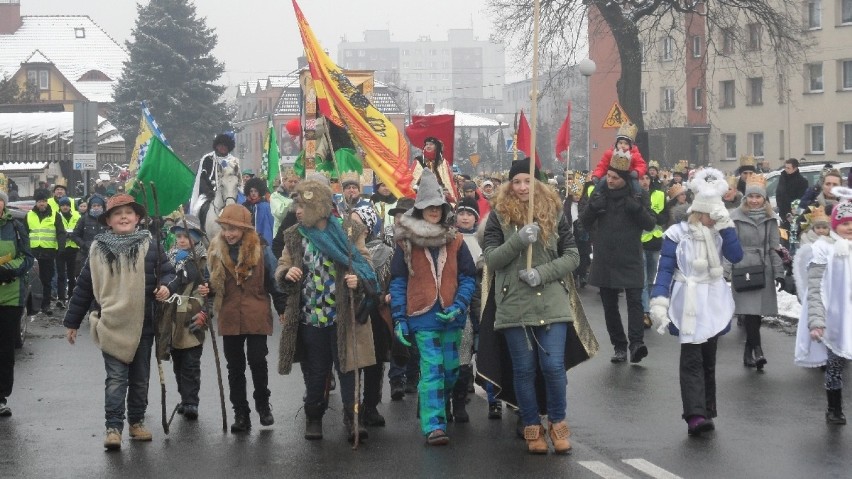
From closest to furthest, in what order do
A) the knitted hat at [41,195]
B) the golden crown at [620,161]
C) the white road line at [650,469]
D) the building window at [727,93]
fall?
1. the white road line at [650,469]
2. the golden crown at [620,161]
3. the knitted hat at [41,195]
4. the building window at [727,93]

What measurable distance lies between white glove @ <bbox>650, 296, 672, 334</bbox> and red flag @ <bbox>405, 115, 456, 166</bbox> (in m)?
5.29

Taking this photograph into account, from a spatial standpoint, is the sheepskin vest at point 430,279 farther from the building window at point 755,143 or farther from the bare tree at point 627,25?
the building window at point 755,143

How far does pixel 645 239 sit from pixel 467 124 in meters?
110

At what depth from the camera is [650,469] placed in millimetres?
7836

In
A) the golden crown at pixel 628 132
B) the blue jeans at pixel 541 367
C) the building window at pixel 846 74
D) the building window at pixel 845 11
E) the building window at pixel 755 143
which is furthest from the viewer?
the building window at pixel 755 143

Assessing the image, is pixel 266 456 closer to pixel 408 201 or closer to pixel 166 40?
pixel 408 201

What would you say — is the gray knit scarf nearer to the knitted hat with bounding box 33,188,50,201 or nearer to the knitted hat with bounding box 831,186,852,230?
the knitted hat with bounding box 831,186,852,230

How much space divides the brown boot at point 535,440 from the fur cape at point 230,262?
225 cm

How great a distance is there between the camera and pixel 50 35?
109812 millimetres

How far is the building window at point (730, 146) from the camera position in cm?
6981

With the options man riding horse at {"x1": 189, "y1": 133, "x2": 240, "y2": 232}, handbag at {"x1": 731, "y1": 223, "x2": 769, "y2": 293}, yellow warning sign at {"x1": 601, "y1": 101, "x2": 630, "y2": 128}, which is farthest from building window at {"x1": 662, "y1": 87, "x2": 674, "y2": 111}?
handbag at {"x1": 731, "y1": 223, "x2": 769, "y2": 293}

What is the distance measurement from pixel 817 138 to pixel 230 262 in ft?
194

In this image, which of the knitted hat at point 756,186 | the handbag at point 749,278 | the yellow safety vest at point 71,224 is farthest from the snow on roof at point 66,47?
the handbag at point 749,278

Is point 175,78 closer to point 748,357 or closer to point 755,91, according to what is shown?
point 755,91
